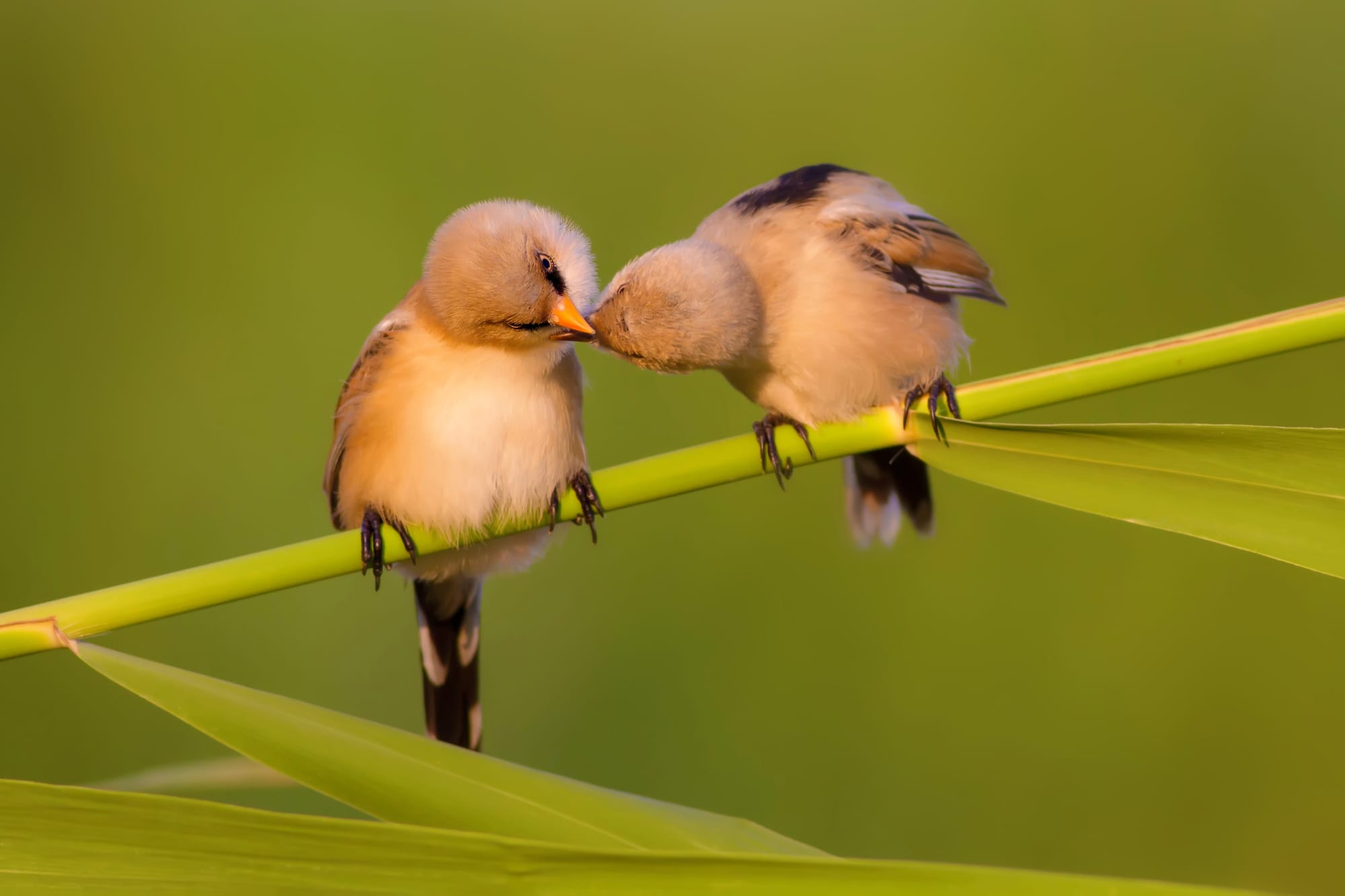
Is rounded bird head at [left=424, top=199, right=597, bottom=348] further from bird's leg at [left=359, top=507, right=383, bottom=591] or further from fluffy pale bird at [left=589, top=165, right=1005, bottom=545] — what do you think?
bird's leg at [left=359, top=507, right=383, bottom=591]

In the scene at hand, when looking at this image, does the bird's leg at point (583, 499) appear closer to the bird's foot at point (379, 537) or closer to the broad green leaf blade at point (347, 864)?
the bird's foot at point (379, 537)

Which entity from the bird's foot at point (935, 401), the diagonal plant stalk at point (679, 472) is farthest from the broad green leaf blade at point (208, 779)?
the bird's foot at point (935, 401)

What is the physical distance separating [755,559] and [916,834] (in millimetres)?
1249

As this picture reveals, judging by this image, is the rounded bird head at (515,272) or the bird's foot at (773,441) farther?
the rounded bird head at (515,272)

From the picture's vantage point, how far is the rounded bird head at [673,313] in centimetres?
151

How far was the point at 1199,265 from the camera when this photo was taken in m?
4.14

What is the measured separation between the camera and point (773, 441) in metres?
1.46

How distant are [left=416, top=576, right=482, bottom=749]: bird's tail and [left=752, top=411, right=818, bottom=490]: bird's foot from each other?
752 mm

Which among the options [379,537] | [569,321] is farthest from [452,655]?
[569,321]

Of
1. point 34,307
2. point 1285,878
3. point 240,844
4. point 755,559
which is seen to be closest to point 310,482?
point 34,307

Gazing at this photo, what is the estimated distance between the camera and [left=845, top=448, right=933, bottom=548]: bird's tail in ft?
7.86

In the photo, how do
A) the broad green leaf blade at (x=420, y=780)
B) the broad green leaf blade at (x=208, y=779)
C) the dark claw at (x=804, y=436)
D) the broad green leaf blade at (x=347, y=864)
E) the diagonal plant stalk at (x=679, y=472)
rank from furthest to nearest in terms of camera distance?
the broad green leaf blade at (x=208, y=779), the dark claw at (x=804, y=436), the diagonal plant stalk at (x=679, y=472), the broad green leaf blade at (x=420, y=780), the broad green leaf blade at (x=347, y=864)

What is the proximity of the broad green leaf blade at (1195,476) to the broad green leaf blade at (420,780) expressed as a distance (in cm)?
46

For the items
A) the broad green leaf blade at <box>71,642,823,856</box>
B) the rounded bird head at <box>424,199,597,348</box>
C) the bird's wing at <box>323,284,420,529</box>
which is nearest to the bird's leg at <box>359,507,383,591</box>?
the bird's wing at <box>323,284,420,529</box>
